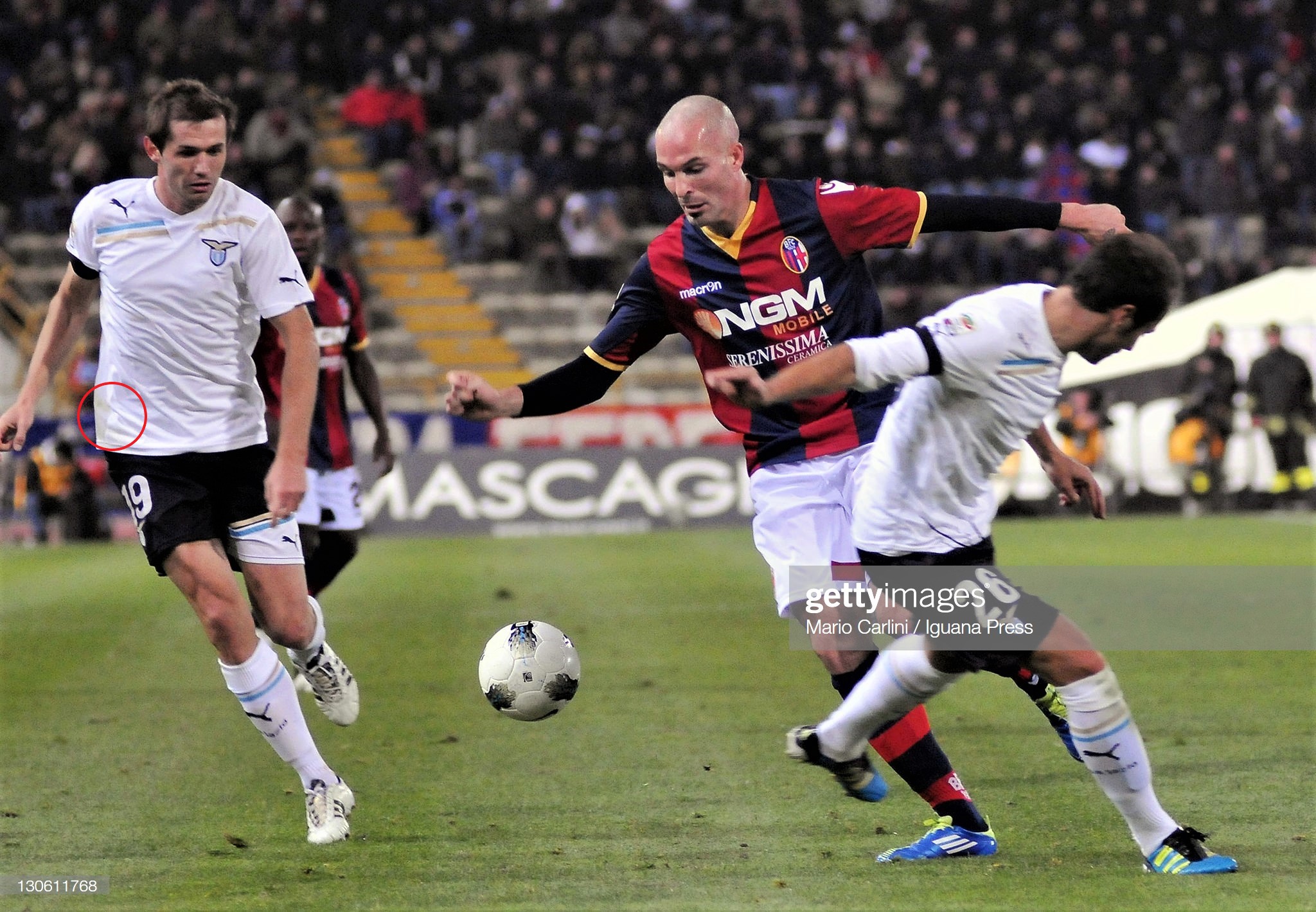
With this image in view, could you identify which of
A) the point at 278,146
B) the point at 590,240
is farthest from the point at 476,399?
the point at 278,146

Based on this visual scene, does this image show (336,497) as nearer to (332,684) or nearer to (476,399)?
(332,684)

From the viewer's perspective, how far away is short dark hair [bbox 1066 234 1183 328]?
4312 mm

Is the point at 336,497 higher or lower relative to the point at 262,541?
lower

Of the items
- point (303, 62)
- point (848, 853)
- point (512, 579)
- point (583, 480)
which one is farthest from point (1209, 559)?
point (303, 62)

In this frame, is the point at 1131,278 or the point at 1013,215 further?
the point at 1013,215

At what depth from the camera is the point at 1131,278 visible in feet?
14.1

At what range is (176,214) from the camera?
548cm

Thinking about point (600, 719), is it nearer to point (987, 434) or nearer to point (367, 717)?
point (367, 717)

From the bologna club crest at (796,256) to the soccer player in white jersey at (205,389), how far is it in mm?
1579

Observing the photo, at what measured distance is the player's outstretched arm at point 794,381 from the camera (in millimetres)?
4324

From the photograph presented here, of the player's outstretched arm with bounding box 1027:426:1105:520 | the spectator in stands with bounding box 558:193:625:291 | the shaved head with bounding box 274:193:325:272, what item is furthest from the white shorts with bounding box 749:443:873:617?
the spectator in stands with bounding box 558:193:625:291

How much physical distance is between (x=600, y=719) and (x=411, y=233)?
20.6 metres

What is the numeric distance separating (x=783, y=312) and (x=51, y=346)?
2525mm

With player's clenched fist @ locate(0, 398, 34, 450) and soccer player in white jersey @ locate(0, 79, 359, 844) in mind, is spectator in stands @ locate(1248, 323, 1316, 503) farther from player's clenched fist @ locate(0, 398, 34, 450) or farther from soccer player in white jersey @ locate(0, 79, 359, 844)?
player's clenched fist @ locate(0, 398, 34, 450)
